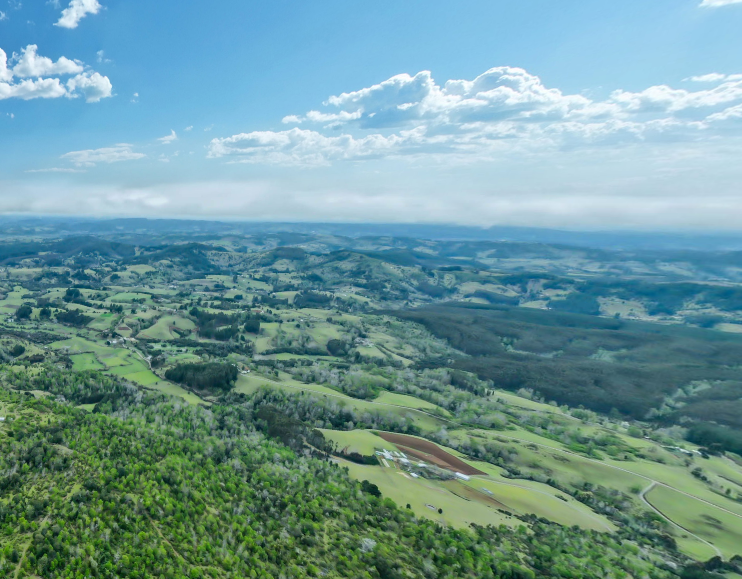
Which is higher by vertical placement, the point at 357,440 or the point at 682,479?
the point at 357,440

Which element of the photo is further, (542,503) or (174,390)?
(174,390)

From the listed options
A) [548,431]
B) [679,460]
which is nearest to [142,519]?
[548,431]

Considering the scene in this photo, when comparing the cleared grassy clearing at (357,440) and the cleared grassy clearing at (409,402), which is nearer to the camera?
the cleared grassy clearing at (357,440)

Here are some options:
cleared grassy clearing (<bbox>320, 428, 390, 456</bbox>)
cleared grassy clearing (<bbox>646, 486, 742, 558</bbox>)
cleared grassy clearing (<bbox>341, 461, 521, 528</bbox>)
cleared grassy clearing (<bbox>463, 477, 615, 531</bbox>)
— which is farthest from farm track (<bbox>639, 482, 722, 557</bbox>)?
cleared grassy clearing (<bbox>320, 428, 390, 456</bbox>)

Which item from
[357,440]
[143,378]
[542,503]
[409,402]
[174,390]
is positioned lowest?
[409,402]

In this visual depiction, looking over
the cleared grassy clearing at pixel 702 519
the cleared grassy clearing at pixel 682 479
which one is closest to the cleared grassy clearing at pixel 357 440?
the cleared grassy clearing at pixel 682 479

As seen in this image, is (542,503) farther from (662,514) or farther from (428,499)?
(662,514)

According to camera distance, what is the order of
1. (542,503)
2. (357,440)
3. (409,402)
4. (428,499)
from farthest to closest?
1. (409,402)
2. (357,440)
3. (542,503)
4. (428,499)

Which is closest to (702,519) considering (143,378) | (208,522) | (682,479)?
(682,479)

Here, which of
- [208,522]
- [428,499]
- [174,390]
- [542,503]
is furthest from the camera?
[174,390]

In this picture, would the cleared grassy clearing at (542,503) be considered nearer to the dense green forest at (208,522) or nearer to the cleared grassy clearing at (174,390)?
the dense green forest at (208,522)

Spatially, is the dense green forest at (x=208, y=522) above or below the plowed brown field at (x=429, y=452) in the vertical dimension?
above
